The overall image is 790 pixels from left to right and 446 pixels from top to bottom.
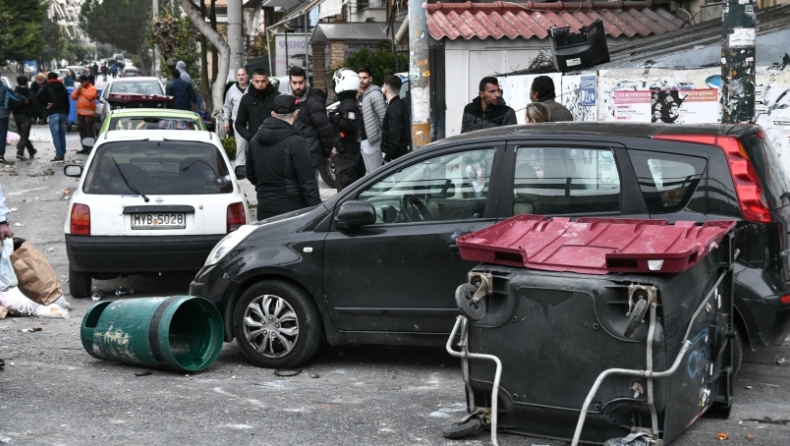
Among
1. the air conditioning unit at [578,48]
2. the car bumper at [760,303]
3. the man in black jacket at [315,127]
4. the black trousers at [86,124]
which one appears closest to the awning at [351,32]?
the black trousers at [86,124]

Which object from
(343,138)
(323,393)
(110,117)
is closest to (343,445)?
(323,393)

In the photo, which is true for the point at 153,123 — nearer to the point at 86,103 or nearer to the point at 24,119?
the point at 24,119

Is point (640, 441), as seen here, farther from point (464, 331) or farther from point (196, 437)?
point (196, 437)

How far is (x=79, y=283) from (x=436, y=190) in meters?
4.59

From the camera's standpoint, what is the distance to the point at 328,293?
691 cm

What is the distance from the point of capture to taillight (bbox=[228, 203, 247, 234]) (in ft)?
31.9

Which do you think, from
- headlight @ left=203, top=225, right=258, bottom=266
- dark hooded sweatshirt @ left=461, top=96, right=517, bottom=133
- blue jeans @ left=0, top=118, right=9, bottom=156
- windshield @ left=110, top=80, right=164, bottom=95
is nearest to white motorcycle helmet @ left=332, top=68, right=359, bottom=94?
dark hooded sweatshirt @ left=461, top=96, right=517, bottom=133

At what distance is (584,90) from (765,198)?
5.68 m

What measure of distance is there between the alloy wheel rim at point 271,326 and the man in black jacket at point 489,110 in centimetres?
366

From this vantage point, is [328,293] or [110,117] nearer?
[328,293]

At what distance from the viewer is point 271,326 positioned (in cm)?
709

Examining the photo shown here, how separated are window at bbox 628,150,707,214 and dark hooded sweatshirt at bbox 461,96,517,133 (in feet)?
12.4

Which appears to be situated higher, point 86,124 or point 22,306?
point 86,124

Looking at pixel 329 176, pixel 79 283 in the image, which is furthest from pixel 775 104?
pixel 329 176
